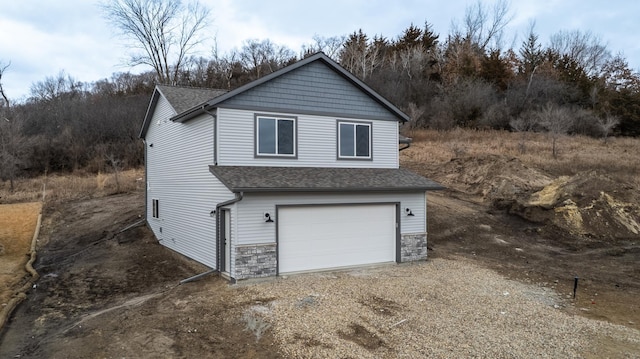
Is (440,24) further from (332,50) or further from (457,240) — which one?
(457,240)

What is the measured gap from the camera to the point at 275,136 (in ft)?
42.5

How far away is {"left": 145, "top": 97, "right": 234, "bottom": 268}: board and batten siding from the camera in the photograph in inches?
504

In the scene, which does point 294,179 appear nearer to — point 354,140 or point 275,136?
point 275,136

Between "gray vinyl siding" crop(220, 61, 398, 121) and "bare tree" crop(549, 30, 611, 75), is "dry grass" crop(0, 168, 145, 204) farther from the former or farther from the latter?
"bare tree" crop(549, 30, 611, 75)

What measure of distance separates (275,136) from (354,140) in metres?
2.84

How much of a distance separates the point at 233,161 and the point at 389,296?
5715 millimetres

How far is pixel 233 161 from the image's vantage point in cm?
1230

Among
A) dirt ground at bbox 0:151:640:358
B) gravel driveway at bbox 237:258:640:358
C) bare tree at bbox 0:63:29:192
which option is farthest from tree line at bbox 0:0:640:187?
gravel driveway at bbox 237:258:640:358

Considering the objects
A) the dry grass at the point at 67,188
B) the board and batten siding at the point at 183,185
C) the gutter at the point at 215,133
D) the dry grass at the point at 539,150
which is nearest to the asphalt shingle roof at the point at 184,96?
the board and batten siding at the point at 183,185

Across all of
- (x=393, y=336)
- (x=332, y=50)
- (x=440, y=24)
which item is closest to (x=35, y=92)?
(x=332, y=50)

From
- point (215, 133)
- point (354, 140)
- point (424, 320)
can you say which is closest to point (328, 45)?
point (354, 140)

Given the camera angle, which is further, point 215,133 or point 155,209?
point 155,209

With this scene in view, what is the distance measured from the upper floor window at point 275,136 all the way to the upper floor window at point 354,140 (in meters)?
1.71

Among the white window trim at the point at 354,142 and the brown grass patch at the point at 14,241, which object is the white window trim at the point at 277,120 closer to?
the white window trim at the point at 354,142
